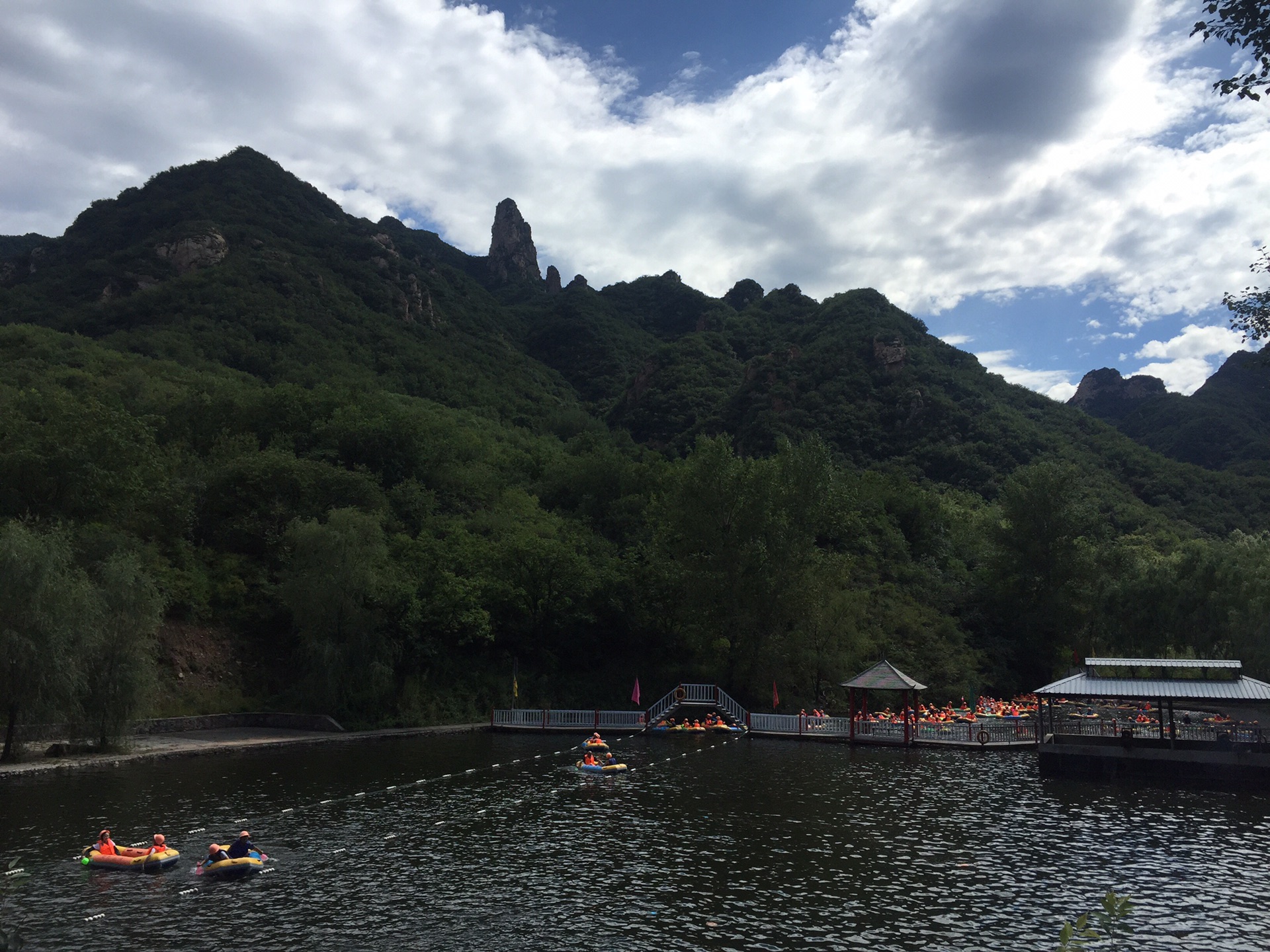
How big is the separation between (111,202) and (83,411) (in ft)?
310

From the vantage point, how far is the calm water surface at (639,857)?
Answer: 15.6 meters

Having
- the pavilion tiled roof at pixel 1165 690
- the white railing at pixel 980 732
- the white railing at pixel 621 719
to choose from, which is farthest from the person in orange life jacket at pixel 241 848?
the white railing at pixel 980 732

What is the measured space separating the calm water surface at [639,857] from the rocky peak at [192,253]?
3362 inches

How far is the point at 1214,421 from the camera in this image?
119312 mm

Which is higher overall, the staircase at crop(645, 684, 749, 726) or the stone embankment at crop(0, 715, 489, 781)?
the staircase at crop(645, 684, 749, 726)

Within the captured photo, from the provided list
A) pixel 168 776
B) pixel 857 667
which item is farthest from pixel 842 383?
pixel 168 776

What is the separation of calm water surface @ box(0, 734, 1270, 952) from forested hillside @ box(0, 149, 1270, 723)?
35.3 ft

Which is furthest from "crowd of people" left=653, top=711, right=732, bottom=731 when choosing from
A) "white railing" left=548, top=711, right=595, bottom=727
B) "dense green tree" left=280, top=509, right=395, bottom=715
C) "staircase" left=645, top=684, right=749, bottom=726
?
"dense green tree" left=280, top=509, right=395, bottom=715

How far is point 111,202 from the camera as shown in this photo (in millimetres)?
120938

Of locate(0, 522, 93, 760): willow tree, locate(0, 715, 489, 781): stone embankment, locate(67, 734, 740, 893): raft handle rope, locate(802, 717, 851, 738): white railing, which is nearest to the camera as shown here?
locate(67, 734, 740, 893): raft handle rope

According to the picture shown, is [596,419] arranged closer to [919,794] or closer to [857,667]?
[857,667]

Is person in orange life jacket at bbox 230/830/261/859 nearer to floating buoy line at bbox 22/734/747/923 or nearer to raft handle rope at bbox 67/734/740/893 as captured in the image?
floating buoy line at bbox 22/734/747/923

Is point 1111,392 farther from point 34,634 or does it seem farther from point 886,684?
point 34,634

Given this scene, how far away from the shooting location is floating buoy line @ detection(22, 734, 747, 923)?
2075cm
